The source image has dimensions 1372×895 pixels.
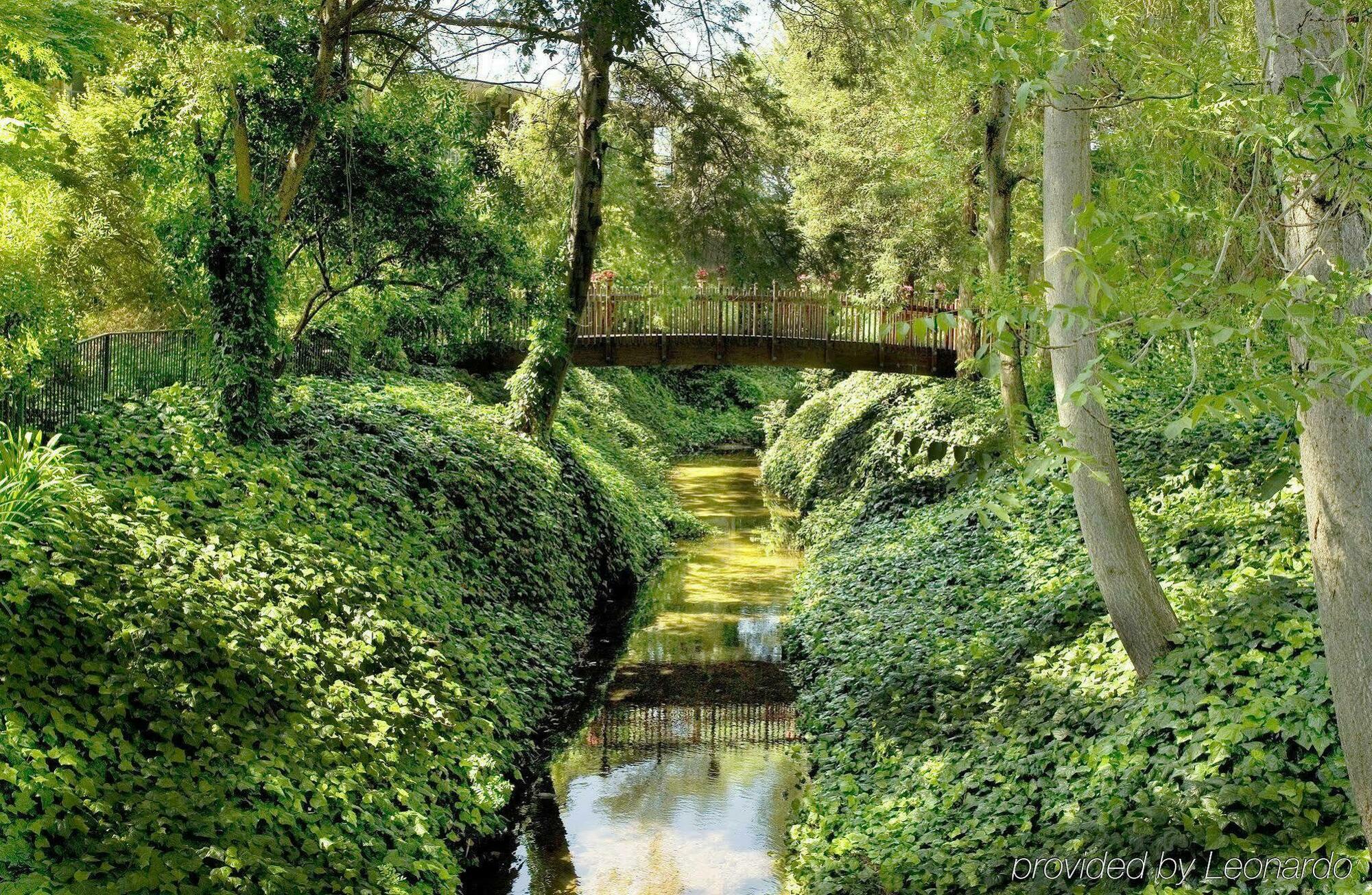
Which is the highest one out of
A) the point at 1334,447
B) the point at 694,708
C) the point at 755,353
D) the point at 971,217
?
the point at 971,217

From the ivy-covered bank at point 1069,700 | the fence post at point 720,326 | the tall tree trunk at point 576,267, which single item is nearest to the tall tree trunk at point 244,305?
the tall tree trunk at point 576,267

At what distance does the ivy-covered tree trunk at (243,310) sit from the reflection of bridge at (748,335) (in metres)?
9.52

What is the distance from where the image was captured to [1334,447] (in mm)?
4602

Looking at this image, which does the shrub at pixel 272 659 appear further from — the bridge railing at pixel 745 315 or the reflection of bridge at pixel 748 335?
the bridge railing at pixel 745 315

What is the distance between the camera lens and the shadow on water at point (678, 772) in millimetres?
8344

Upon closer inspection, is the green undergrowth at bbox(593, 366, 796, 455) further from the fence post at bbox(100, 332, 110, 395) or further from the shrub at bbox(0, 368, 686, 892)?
the fence post at bbox(100, 332, 110, 395)

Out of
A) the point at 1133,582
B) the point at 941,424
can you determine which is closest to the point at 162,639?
the point at 1133,582

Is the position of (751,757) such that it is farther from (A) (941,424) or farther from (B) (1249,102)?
(A) (941,424)

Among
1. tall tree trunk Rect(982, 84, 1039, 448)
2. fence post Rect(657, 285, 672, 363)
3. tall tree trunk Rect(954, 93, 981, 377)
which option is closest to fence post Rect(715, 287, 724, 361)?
fence post Rect(657, 285, 672, 363)

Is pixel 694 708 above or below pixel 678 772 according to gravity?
above

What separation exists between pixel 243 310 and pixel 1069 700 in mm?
8553

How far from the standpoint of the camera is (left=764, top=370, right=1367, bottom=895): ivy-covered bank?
6.10m

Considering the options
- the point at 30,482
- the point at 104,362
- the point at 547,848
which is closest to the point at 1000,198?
the point at 547,848

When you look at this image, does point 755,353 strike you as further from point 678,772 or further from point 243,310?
point 678,772
